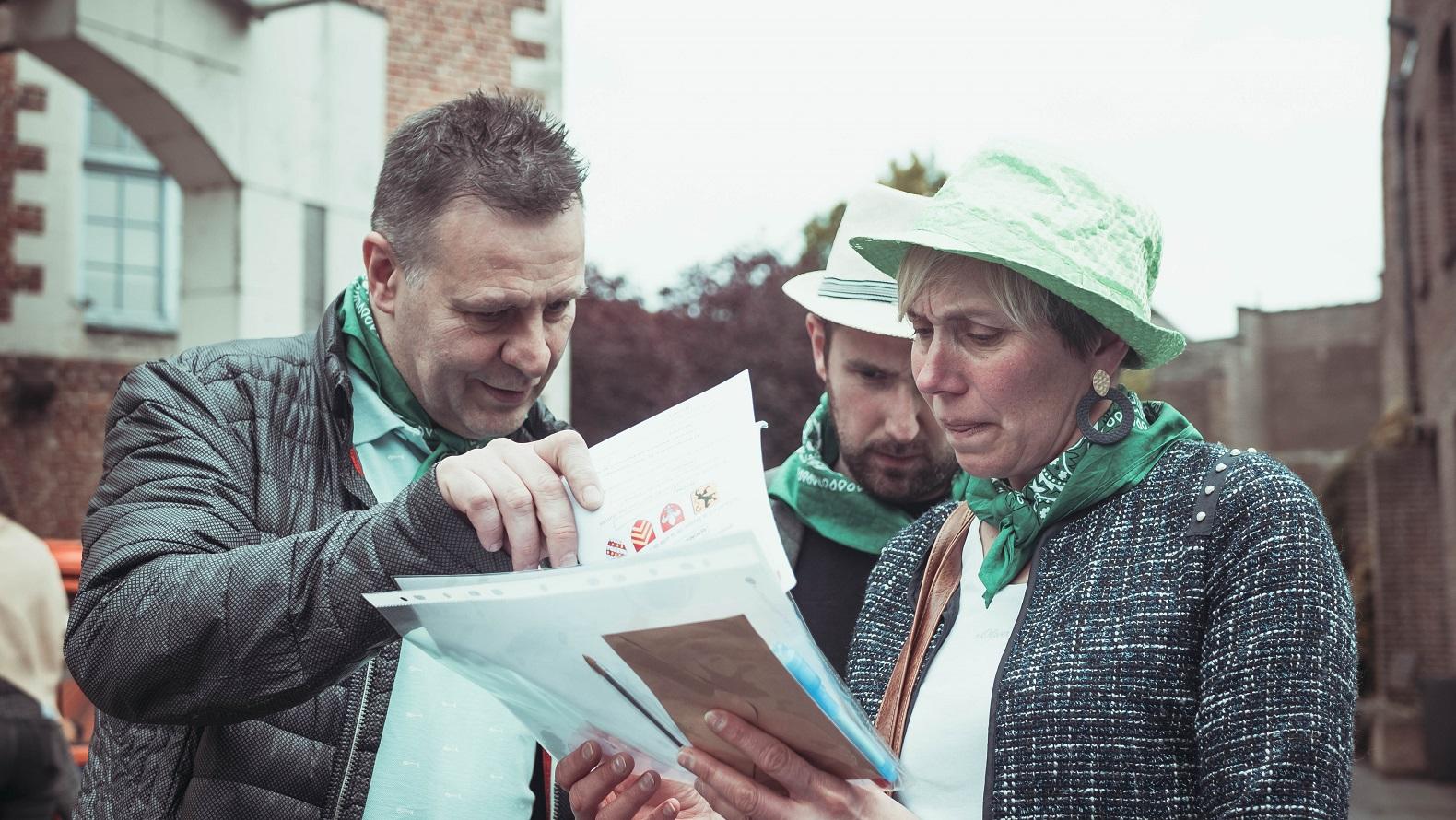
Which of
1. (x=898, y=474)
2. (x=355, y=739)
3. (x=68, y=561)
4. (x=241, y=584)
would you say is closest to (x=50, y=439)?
(x=68, y=561)

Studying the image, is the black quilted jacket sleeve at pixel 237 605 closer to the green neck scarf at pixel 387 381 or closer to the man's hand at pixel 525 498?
the man's hand at pixel 525 498

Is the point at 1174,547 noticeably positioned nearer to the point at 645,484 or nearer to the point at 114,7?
the point at 645,484

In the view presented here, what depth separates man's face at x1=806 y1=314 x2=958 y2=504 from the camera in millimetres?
3455

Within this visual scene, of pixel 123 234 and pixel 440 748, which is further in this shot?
pixel 123 234

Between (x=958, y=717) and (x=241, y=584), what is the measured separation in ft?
3.46

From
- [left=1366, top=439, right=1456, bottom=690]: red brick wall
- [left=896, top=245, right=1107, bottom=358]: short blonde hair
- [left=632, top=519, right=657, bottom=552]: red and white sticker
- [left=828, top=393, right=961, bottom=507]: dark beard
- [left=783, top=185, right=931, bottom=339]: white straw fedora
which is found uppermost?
[left=783, top=185, right=931, bottom=339]: white straw fedora

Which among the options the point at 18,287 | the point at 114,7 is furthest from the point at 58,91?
the point at 114,7

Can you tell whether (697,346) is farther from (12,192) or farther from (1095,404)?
(1095,404)

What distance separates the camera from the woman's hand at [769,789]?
182 cm

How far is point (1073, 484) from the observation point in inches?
87.5

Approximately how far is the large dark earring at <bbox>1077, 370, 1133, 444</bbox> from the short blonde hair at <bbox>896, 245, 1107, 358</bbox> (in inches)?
2.0

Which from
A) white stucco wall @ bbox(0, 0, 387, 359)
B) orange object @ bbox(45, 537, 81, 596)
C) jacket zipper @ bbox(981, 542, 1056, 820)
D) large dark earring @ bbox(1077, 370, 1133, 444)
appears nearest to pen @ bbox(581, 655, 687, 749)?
jacket zipper @ bbox(981, 542, 1056, 820)

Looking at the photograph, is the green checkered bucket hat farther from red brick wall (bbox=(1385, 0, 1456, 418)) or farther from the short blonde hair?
red brick wall (bbox=(1385, 0, 1456, 418))

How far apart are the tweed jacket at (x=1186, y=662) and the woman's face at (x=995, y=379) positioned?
161 mm
